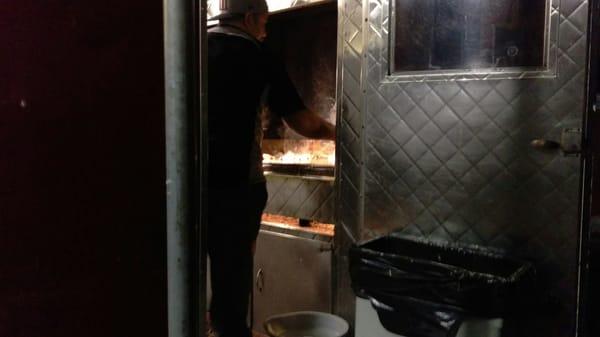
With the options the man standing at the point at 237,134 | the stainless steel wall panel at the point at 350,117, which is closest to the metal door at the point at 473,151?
the stainless steel wall panel at the point at 350,117

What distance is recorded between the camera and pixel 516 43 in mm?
2115

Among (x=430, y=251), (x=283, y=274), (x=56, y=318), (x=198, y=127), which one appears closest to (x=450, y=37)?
(x=430, y=251)

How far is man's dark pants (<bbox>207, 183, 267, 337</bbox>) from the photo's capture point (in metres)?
2.30

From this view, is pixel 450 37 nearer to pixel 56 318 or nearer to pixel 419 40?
pixel 419 40

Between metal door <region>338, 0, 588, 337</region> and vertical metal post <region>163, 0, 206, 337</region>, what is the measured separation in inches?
59.2

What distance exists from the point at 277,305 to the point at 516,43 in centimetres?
181

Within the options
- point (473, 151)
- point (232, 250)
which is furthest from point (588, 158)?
point (232, 250)

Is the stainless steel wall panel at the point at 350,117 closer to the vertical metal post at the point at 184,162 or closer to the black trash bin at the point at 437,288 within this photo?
the black trash bin at the point at 437,288

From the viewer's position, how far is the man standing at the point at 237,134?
222cm

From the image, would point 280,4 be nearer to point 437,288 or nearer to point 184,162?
point 437,288

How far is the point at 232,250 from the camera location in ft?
7.65

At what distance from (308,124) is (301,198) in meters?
0.59

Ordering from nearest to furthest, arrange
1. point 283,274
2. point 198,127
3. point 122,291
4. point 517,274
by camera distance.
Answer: point 198,127, point 122,291, point 517,274, point 283,274

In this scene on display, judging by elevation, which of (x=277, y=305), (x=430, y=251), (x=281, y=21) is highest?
(x=281, y=21)
